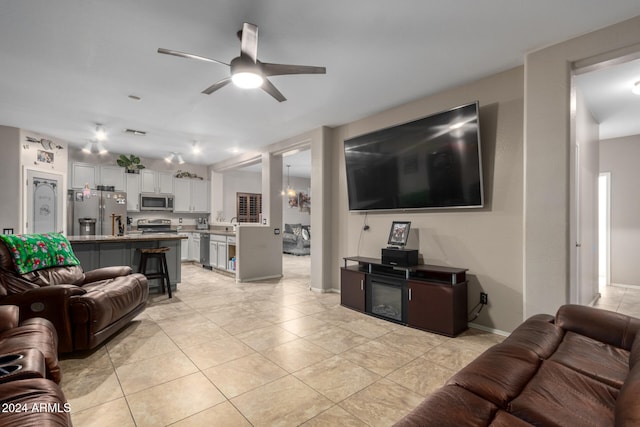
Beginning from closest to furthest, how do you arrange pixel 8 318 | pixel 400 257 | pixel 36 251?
1. pixel 8 318
2. pixel 36 251
3. pixel 400 257

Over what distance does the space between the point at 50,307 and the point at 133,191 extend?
17.5 feet

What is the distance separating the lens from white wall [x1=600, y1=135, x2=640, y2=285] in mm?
5027

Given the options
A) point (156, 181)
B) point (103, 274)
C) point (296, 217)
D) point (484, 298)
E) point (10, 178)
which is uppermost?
point (156, 181)

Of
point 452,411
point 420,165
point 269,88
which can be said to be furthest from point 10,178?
point 452,411

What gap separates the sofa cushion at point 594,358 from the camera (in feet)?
4.35

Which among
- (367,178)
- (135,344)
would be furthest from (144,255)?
(367,178)

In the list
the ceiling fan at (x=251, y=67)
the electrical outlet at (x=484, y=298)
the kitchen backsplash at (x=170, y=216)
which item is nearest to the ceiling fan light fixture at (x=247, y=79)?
the ceiling fan at (x=251, y=67)

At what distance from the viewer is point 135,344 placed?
9.29 feet

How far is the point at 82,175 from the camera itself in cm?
641

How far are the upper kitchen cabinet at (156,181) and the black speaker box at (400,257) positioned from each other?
6.18 m

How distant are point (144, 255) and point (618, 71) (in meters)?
6.03

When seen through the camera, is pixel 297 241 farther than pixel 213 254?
Yes

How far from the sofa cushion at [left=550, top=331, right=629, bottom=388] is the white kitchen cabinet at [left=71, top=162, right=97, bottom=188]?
7.98 m

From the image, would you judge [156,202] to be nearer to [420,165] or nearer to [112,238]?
[112,238]
